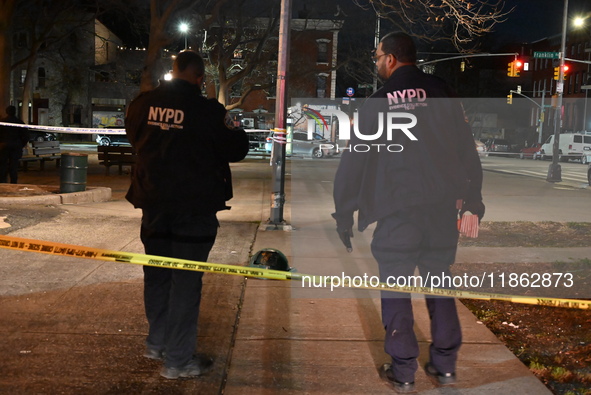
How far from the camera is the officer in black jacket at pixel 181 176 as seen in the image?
4.07m

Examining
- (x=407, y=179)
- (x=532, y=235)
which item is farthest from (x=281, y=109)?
(x=407, y=179)

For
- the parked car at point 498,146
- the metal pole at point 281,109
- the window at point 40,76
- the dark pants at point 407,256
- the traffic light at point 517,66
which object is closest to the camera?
the dark pants at point 407,256

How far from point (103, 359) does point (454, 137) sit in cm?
276

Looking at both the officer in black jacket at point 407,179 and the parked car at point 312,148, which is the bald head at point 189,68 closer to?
the officer in black jacket at point 407,179

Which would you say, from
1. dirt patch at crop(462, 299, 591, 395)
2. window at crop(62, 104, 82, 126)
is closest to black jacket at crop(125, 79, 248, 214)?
dirt patch at crop(462, 299, 591, 395)

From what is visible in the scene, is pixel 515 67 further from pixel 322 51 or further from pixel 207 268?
pixel 207 268

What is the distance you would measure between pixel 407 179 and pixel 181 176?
1.37m

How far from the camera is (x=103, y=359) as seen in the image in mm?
4555

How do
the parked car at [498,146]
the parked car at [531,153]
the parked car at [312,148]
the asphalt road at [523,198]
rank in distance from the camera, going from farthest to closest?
1. the parked car at [498,146]
2. the parked car at [531,153]
3. the parked car at [312,148]
4. the asphalt road at [523,198]

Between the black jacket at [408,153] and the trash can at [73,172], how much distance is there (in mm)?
9101

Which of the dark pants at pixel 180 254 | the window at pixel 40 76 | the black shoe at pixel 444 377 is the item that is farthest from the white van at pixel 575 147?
the window at pixel 40 76

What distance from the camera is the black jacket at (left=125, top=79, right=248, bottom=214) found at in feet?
13.3

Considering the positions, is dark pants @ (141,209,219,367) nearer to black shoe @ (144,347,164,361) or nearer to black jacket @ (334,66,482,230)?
black shoe @ (144,347,164,361)

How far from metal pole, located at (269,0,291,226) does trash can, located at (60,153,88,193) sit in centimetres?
420
